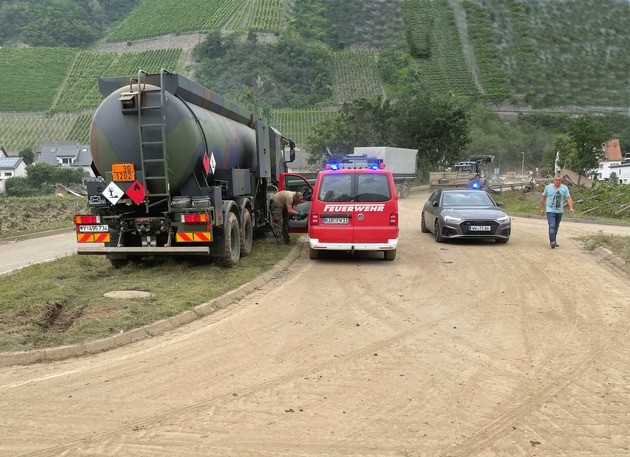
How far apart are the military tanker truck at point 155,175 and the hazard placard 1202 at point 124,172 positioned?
0.02m

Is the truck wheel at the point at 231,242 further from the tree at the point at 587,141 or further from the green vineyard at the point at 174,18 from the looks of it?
the green vineyard at the point at 174,18

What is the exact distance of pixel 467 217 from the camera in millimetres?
13539

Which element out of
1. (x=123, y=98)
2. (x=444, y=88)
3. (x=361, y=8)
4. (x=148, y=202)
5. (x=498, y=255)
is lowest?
(x=498, y=255)

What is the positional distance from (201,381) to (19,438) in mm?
1511

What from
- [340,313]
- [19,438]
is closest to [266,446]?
[19,438]

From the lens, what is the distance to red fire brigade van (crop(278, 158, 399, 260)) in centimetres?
1087

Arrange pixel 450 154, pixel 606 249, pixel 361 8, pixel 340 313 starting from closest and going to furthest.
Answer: pixel 340 313 → pixel 606 249 → pixel 450 154 → pixel 361 8

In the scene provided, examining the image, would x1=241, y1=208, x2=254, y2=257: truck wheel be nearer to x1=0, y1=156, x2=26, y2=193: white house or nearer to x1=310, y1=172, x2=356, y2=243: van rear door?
x1=310, y1=172, x2=356, y2=243: van rear door

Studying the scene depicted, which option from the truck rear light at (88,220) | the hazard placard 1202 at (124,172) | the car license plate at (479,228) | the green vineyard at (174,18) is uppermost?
the green vineyard at (174,18)

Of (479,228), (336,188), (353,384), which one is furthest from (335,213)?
(353,384)

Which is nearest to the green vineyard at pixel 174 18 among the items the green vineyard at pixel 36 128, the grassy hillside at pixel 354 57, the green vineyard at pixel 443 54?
the grassy hillside at pixel 354 57

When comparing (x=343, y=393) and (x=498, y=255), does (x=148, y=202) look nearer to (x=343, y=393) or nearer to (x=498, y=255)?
(x=343, y=393)

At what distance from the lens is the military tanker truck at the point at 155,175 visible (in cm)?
892

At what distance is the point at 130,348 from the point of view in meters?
5.86
